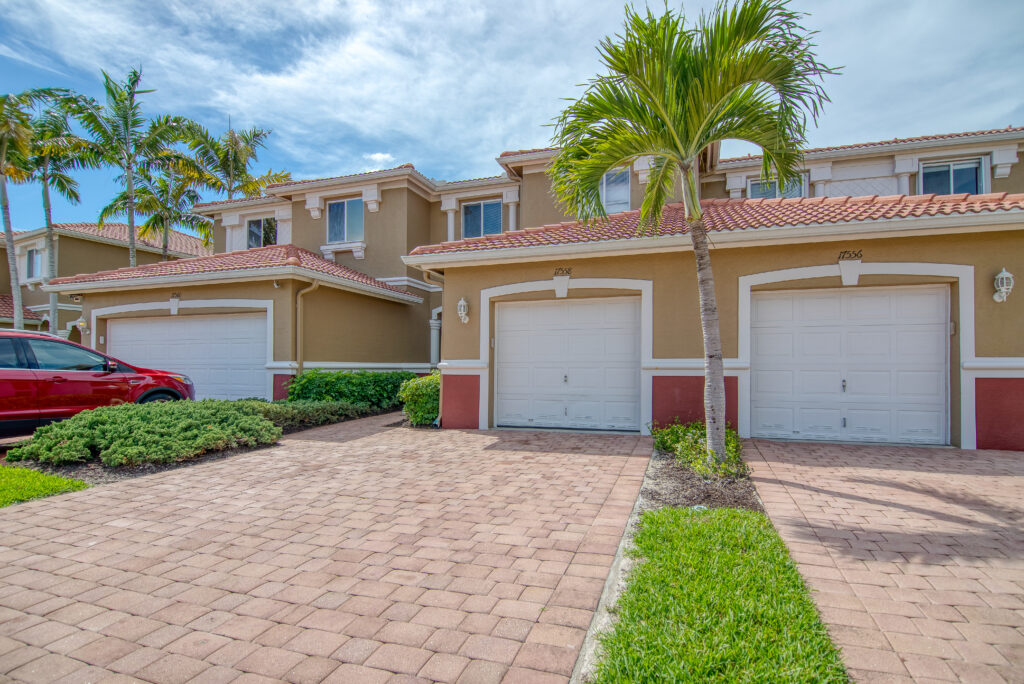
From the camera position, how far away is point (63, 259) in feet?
68.7

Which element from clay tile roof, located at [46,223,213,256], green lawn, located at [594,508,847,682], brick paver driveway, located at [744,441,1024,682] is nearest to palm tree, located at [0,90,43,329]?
clay tile roof, located at [46,223,213,256]

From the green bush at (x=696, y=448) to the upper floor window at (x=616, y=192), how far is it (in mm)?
7392

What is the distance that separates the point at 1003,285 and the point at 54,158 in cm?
2750

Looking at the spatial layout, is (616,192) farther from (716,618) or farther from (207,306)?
(716,618)

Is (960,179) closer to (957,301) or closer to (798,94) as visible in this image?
(957,301)

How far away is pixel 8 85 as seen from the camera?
55.0ft

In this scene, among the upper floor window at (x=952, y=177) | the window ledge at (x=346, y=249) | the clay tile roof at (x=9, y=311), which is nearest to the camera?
the upper floor window at (x=952, y=177)

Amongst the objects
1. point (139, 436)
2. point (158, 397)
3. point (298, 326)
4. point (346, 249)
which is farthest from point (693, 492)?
point (346, 249)

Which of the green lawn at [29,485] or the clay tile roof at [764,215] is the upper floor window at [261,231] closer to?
the clay tile roof at [764,215]

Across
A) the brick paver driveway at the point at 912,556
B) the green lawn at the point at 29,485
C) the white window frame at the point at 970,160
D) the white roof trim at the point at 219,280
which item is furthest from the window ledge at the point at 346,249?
the white window frame at the point at 970,160

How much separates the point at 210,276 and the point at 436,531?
10.5m

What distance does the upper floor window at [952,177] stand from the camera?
43.7ft

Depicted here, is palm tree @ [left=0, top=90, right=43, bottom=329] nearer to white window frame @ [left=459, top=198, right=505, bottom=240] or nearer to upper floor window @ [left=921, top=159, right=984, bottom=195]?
white window frame @ [left=459, top=198, right=505, bottom=240]

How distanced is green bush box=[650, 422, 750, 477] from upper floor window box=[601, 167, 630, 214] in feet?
24.3
